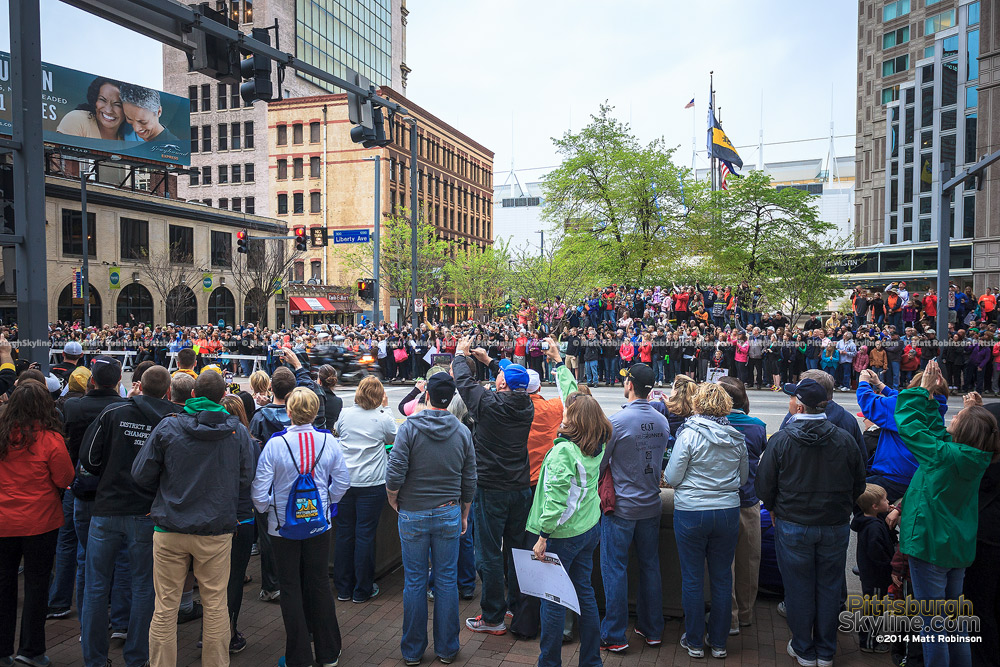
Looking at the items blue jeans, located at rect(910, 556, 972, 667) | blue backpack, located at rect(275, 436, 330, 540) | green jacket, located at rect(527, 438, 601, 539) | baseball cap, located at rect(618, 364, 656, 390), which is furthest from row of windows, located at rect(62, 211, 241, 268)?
blue jeans, located at rect(910, 556, 972, 667)

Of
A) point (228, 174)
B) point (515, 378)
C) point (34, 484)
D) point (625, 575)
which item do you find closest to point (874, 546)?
point (625, 575)

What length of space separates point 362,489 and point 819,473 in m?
3.62

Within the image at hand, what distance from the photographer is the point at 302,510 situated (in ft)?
14.7

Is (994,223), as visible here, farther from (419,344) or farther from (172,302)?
(172,302)

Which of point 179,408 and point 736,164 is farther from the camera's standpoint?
point 736,164

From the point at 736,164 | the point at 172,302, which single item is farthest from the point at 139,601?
the point at 172,302

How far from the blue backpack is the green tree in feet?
93.4

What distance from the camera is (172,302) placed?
41.9m

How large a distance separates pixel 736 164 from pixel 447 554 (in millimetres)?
35279

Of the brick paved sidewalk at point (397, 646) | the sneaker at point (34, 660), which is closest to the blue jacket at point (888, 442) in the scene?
the brick paved sidewalk at point (397, 646)

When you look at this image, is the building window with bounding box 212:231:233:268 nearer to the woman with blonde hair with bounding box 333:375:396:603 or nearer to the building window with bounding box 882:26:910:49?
the woman with blonde hair with bounding box 333:375:396:603

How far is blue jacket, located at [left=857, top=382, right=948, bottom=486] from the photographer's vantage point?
5312 mm

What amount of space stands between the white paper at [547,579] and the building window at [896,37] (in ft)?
254

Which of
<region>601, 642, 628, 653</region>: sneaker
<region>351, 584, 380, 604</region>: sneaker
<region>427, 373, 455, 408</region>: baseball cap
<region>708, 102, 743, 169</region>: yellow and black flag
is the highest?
<region>708, 102, 743, 169</region>: yellow and black flag
